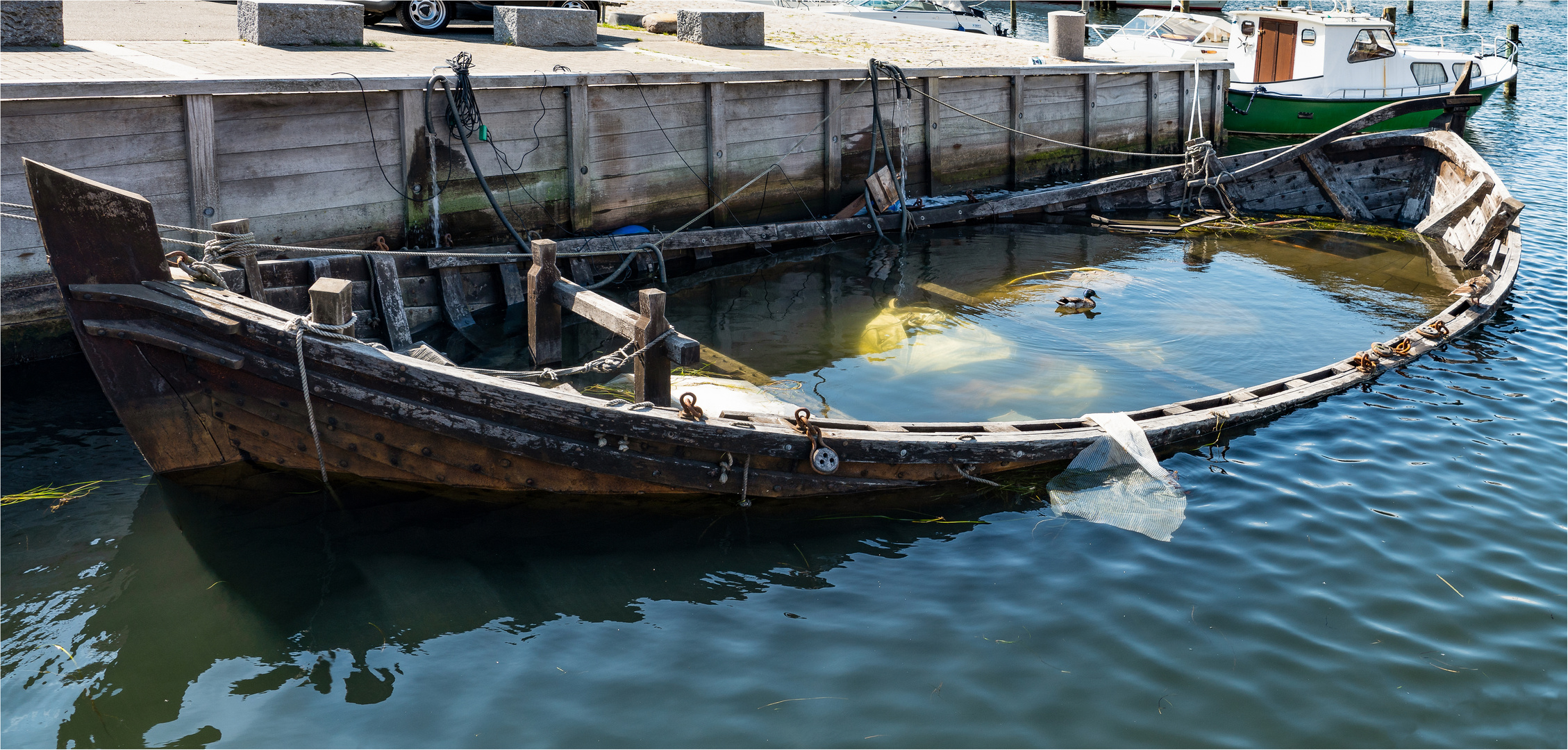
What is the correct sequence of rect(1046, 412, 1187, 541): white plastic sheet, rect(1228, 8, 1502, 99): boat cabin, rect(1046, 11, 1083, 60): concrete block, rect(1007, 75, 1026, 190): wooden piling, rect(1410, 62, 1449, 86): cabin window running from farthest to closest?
1. rect(1410, 62, 1449, 86): cabin window
2. rect(1228, 8, 1502, 99): boat cabin
3. rect(1046, 11, 1083, 60): concrete block
4. rect(1007, 75, 1026, 190): wooden piling
5. rect(1046, 412, 1187, 541): white plastic sheet

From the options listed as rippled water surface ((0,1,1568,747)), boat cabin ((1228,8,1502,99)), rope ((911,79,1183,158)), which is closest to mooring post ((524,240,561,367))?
rippled water surface ((0,1,1568,747))

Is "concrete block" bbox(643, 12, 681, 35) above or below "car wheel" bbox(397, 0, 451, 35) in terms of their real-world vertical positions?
above

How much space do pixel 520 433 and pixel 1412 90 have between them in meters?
22.7

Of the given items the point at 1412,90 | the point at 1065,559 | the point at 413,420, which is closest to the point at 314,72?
the point at 413,420

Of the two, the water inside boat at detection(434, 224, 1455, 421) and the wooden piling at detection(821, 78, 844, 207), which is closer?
the water inside boat at detection(434, 224, 1455, 421)

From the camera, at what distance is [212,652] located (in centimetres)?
507

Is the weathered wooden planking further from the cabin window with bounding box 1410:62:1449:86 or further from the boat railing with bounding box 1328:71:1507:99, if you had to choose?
the cabin window with bounding box 1410:62:1449:86

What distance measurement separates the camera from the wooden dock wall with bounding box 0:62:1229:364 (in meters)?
8.01

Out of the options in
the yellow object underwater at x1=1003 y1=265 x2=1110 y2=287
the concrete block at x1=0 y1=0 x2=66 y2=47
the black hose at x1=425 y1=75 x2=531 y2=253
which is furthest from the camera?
the yellow object underwater at x1=1003 y1=265 x2=1110 y2=287

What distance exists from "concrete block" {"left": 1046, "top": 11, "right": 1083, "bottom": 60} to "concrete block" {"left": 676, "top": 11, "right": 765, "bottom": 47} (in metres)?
5.32

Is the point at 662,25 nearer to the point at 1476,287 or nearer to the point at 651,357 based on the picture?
the point at 651,357

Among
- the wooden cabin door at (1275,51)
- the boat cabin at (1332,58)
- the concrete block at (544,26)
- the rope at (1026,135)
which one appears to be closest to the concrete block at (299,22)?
the concrete block at (544,26)

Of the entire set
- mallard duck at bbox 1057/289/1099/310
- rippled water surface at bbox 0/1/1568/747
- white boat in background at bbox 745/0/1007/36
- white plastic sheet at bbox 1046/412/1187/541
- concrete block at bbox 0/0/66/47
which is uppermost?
white boat in background at bbox 745/0/1007/36

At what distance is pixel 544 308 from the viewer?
8.41 m
